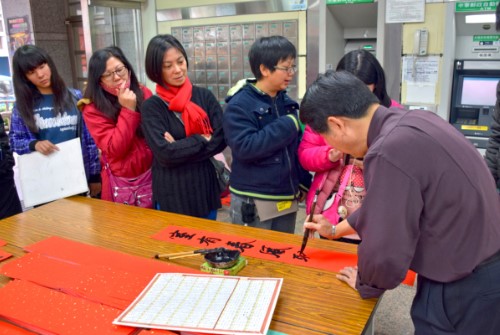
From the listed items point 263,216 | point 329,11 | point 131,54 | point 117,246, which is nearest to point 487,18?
point 329,11

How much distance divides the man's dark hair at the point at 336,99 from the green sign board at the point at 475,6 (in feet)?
7.06

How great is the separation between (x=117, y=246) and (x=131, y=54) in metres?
3.08

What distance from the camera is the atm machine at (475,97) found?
295 centimetres

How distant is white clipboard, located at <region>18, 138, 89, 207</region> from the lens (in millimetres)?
2287

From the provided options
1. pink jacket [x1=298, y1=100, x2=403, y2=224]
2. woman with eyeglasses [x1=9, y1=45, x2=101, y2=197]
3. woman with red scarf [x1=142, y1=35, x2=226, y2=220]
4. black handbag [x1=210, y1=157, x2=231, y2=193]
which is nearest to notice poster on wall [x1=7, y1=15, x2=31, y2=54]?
woman with eyeglasses [x1=9, y1=45, x2=101, y2=197]

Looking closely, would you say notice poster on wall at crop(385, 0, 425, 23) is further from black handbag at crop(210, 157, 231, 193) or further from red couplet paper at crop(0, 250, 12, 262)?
red couplet paper at crop(0, 250, 12, 262)

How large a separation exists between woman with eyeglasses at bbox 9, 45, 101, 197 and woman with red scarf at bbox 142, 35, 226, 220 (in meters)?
0.58

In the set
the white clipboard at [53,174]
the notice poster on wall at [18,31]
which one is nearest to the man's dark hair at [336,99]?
the white clipboard at [53,174]

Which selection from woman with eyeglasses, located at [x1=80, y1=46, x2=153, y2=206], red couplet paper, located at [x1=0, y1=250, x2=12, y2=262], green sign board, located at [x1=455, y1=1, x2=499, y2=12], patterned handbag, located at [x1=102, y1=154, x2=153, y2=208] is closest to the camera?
red couplet paper, located at [x1=0, y1=250, x2=12, y2=262]

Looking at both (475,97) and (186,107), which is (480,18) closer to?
(475,97)

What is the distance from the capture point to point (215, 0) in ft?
12.9

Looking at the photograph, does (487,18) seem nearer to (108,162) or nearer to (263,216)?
(263,216)

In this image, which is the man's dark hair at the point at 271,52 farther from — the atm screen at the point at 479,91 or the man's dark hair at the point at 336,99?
the atm screen at the point at 479,91

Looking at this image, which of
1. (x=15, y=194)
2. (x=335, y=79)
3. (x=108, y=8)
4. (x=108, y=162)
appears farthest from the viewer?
(x=108, y=8)
